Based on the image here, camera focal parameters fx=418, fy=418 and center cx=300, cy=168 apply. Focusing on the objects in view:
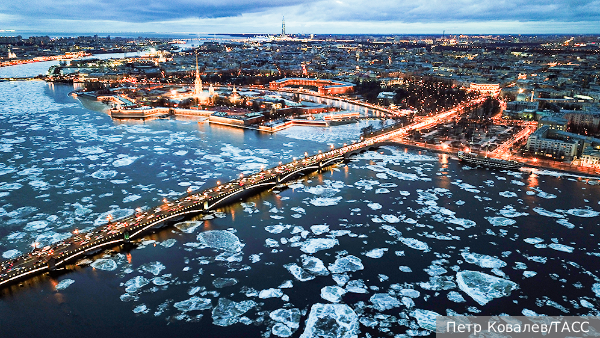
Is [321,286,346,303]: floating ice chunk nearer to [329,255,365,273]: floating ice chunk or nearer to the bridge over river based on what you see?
[329,255,365,273]: floating ice chunk

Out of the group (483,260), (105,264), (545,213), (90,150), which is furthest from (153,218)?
(545,213)

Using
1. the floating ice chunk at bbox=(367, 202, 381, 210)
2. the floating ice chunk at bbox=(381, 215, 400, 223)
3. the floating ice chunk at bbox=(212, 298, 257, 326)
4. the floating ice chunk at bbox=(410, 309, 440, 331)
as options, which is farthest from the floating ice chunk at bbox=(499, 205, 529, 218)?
the floating ice chunk at bbox=(212, 298, 257, 326)

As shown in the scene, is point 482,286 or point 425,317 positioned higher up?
point 482,286

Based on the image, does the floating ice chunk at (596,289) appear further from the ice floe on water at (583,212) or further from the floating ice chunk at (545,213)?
the ice floe on water at (583,212)

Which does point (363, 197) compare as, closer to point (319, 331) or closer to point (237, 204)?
point (237, 204)

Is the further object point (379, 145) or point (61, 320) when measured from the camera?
point (379, 145)

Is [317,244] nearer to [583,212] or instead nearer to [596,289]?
[596,289]

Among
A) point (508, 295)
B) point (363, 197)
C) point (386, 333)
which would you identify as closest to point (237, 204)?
point (363, 197)
